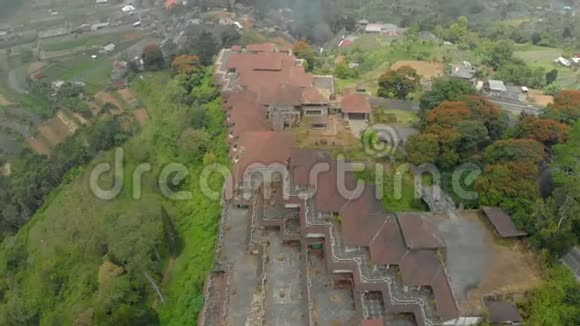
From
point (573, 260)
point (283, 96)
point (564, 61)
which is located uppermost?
point (283, 96)

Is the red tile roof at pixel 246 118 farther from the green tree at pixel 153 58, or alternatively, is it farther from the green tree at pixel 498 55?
the green tree at pixel 498 55

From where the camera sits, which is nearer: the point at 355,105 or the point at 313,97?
the point at 355,105

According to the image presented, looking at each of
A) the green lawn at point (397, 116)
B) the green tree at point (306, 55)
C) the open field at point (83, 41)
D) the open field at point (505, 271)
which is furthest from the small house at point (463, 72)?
the open field at point (83, 41)

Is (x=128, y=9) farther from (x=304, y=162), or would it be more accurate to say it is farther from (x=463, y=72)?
(x=304, y=162)

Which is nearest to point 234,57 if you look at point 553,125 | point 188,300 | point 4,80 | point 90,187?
point 90,187

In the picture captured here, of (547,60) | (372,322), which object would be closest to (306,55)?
(547,60)

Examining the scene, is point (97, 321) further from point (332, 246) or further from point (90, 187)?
point (90, 187)
